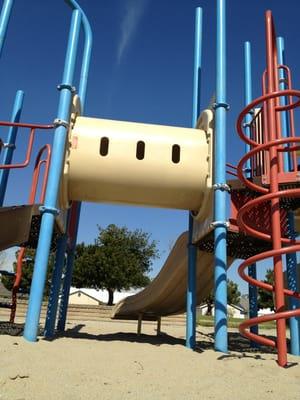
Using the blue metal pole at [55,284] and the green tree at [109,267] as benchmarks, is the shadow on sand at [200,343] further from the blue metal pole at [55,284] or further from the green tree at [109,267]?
the green tree at [109,267]

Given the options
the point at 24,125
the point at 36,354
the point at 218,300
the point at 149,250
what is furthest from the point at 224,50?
the point at 149,250

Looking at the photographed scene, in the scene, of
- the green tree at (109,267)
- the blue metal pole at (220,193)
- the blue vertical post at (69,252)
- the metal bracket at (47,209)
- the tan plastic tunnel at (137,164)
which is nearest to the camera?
the blue metal pole at (220,193)

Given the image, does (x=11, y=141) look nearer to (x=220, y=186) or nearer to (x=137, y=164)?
(x=137, y=164)

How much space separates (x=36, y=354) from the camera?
4148 millimetres

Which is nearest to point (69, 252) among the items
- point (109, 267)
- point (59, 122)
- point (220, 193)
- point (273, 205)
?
point (59, 122)

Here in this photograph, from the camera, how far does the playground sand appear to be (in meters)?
2.99

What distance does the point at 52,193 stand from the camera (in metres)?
6.03

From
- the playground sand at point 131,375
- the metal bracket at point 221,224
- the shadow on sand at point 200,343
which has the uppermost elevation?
the metal bracket at point 221,224

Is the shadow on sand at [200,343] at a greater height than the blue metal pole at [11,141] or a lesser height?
lesser

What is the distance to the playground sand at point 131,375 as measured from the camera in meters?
2.99

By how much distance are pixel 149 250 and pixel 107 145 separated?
3711 centimetres

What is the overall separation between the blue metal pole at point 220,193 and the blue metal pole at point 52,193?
2.54 m

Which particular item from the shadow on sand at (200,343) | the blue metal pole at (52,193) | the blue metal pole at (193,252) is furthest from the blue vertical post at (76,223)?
the blue metal pole at (193,252)

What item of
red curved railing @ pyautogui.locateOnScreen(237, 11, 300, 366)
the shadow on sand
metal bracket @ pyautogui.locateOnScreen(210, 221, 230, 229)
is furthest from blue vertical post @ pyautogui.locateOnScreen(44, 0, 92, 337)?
red curved railing @ pyautogui.locateOnScreen(237, 11, 300, 366)
